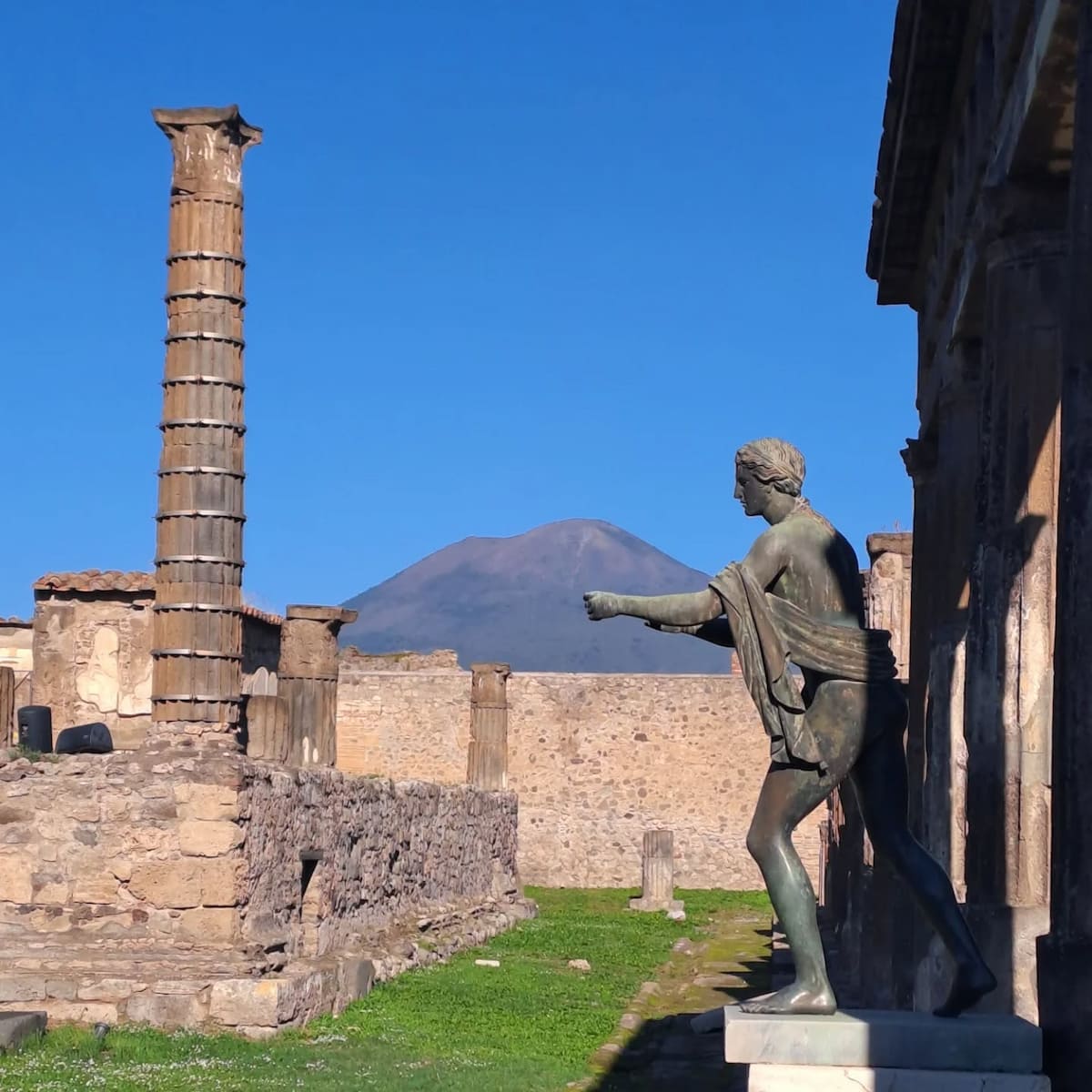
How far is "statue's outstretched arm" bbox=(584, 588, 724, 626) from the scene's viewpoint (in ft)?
18.7

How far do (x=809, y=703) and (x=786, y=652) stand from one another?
19cm

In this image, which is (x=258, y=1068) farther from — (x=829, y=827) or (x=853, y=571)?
(x=829, y=827)

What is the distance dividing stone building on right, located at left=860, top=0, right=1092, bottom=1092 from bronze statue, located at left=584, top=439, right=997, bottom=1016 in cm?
54

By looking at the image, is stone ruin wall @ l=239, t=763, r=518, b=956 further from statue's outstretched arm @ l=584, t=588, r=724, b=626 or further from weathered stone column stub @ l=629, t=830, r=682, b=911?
statue's outstretched arm @ l=584, t=588, r=724, b=626

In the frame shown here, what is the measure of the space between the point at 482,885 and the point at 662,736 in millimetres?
13117

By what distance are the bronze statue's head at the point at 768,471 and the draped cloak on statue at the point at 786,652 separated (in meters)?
0.28

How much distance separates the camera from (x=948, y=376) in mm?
11297

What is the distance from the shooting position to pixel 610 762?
1426 inches

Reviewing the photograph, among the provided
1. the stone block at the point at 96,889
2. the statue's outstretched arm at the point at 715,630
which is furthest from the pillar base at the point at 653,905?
the statue's outstretched arm at the point at 715,630

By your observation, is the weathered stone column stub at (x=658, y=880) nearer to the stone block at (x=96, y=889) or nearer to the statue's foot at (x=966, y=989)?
the stone block at (x=96, y=889)

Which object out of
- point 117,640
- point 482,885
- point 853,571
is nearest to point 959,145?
point 853,571

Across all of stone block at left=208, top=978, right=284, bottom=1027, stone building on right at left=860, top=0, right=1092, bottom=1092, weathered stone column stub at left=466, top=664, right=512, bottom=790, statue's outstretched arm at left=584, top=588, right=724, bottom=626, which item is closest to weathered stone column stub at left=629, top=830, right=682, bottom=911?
weathered stone column stub at left=466, top=664, right=512, bottom=790

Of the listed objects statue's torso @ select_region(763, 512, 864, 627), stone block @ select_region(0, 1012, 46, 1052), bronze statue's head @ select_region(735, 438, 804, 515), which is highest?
bronze statue's head @ select_region(735, 438, 804, 515)

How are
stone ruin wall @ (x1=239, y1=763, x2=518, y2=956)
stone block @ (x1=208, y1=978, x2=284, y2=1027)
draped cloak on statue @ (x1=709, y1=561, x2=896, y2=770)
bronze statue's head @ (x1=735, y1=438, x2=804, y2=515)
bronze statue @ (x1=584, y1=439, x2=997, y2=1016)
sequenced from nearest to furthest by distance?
1. bronze statue @ (x1=584, y1=439, x2=997, y2=1016)
2. draped cloak on statue @ (x1=709, y1=561, x2=896, y2=770)
3. bronze statue's head @ (x1=735, y1=438, x2=804, y2=515)
4. stone block @ (x1=208, y1=978, x2=284, y2=1027)
5. stone ruin wall @ (x1=239, y1=763, x2=518, y2=956)
